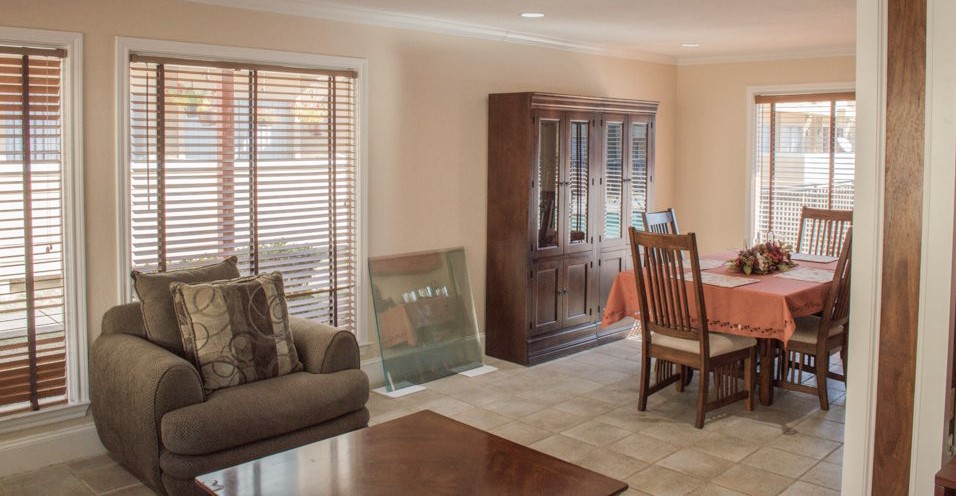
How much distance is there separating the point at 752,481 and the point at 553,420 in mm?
1161

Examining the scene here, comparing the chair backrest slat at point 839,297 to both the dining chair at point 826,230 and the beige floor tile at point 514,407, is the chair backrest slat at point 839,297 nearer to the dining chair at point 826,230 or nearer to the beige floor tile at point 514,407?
the dining chair at point 826,230

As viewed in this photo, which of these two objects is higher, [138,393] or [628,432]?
[138,393]

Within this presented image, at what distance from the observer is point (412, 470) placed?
8.50 ft

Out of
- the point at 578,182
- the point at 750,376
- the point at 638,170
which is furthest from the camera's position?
the point at 638,170

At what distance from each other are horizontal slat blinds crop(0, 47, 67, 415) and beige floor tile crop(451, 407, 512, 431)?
6.72 ft

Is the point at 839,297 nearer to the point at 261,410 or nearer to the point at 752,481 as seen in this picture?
the point at 752,481

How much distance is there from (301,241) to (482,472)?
8.42 feet

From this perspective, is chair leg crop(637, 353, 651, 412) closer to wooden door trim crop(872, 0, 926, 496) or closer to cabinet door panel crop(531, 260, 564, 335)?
cabinet door panel crop(531, 260, 564, 335)

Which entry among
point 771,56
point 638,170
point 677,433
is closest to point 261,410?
point 677,433

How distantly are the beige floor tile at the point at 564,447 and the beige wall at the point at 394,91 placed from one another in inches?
58.1

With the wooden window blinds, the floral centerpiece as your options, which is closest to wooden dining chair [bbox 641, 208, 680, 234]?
the floral centerpiece

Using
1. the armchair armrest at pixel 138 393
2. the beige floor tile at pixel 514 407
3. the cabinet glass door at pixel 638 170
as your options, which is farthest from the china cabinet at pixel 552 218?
the armchair armrest at pixel 138 393

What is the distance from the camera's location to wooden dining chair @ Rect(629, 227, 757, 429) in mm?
4246

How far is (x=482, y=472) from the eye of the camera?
101 inches
